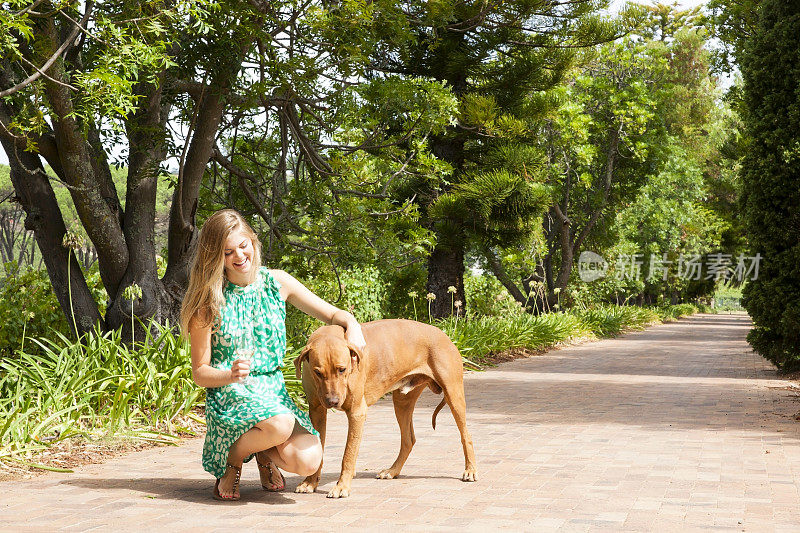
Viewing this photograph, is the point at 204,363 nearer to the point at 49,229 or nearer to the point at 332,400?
the point at 332,400

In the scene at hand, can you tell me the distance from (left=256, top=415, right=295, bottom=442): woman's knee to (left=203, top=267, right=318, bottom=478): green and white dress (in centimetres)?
3

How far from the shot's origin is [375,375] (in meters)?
4.52

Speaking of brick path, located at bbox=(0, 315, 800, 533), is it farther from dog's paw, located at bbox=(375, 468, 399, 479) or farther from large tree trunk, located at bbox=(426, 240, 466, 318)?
large tree trunk, located at bbox=(426, 240, 466, 318)

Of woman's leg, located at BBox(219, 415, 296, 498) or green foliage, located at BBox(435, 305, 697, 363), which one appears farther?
green foliage, located at BBox(435, 305, 697, 363)

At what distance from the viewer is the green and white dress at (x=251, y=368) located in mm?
4289

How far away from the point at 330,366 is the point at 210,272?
85 centimetres

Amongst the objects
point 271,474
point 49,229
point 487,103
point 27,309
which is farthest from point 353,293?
point 271,474

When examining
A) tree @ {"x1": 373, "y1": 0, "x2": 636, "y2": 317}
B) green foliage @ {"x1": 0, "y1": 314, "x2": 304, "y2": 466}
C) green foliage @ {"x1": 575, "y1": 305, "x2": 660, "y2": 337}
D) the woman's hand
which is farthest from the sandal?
green foliage @ {"x1": 575, "y1": 305, "x2": 660, "y2": 337}

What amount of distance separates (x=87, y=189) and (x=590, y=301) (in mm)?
22238

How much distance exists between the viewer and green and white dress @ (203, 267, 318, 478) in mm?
4289

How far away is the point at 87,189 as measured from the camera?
835 centimetres

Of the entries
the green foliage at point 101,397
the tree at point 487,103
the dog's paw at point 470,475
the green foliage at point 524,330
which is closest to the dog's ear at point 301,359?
the dog's paw at point 470,475

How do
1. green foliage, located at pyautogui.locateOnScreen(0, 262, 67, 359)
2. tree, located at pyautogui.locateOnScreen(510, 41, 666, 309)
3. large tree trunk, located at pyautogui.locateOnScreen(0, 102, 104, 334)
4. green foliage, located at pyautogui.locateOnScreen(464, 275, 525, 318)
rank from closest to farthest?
large tree trunk, located at pyautogui.locateOnScreen(0, 102, 104, 334)
green foliage, located at pyautogui.locateOnScreen(0, 262, 67, 359)
green foliage, located at pyautogui.locateOnScreen(464, 275, 525, 318)
tree, located at pyautogui.locateOnScreen(510, 41, 666, 309)

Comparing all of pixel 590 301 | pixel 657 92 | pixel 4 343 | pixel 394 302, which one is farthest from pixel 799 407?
pixel 590 301
